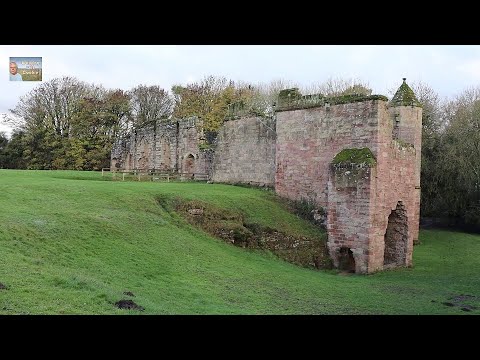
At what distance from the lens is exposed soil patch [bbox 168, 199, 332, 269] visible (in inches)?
674

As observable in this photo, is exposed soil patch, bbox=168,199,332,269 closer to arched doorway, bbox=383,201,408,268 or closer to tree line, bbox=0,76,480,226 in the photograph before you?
arched doorway, bbox=383,201,408,268

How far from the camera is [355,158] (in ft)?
59.9

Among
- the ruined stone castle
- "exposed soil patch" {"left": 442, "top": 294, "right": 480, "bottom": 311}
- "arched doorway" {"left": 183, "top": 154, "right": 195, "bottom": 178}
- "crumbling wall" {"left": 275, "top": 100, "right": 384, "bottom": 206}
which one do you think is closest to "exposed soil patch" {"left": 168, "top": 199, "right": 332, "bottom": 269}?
the ruined stone castle

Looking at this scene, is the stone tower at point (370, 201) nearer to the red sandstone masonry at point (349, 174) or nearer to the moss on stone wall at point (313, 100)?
the red sandstone masonry at point (349, 174)

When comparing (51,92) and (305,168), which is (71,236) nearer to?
(305,168)

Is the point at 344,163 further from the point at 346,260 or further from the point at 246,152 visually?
the point at 246,152

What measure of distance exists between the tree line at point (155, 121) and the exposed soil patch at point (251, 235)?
17517 millimetres

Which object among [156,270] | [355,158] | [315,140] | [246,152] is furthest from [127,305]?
[246,152]

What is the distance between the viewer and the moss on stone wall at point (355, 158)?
58.7 feet

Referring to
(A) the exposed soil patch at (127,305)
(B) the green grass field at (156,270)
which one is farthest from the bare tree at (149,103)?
(A) the exposed soil patch at (127,305)

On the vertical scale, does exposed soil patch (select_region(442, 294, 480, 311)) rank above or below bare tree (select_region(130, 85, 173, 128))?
→ below

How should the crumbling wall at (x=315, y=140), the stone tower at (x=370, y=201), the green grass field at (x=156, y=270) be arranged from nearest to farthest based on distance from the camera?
the green grass field at (x=156, y=270) < the stone tower at (x=370, y=201) < the crumbling wall at (x=315, y=140)

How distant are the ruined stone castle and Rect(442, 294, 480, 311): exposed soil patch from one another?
4.53 m

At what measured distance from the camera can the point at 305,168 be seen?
2142 centimetres
